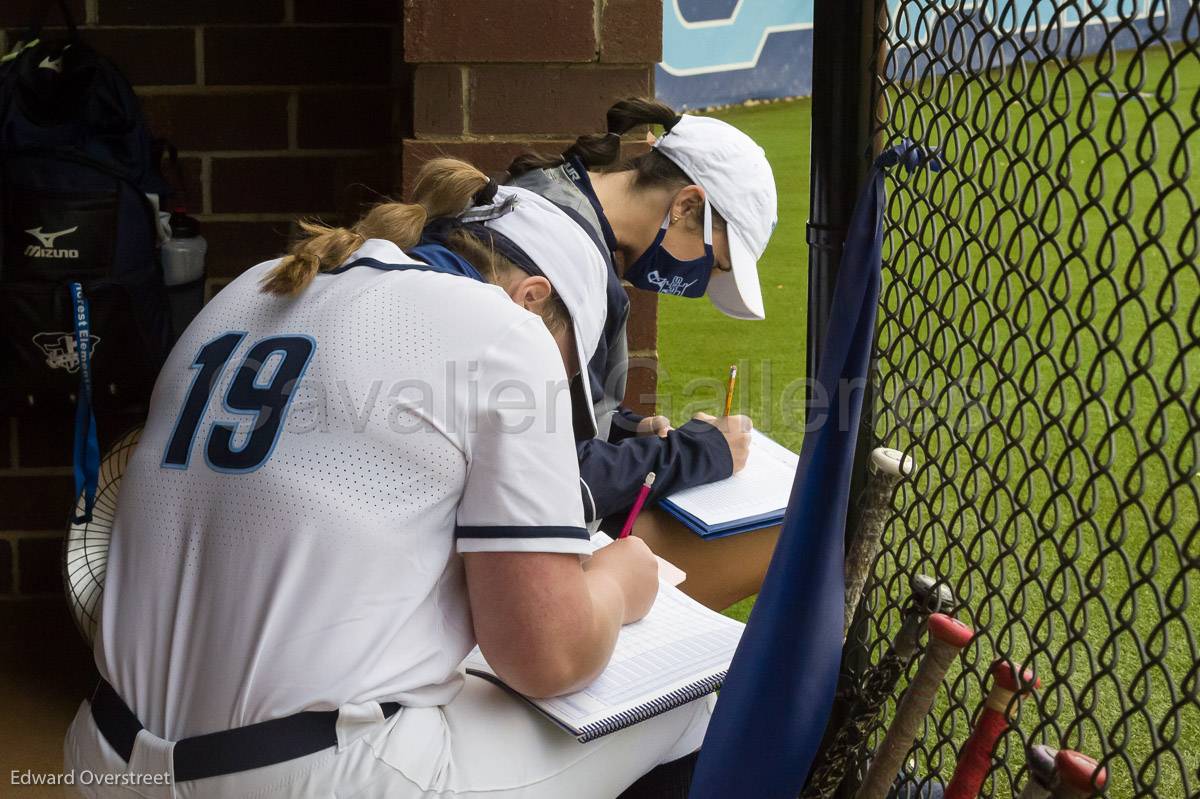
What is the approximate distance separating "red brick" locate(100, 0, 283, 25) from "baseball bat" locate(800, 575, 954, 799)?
2.22 m

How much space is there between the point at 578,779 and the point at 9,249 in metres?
1.74

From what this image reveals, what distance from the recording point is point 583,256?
1672 millimetres

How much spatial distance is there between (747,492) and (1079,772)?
1.19m

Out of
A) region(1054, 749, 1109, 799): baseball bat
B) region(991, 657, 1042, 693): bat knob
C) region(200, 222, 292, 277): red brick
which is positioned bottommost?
region(1054, 749, 1109, 799): baseball bat

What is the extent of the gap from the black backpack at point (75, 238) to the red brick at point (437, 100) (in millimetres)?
641

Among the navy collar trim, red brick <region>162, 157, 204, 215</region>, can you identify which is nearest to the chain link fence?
the navy collar trim

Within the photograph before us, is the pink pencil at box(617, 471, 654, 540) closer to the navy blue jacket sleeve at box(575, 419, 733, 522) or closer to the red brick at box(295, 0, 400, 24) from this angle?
the navy blue jacket sleeve at box(575, 419, 733, 522)

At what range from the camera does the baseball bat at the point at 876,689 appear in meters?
1.08

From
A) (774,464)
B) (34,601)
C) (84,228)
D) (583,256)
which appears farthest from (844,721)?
(34,601)

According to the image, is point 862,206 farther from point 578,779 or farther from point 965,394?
point 578,779

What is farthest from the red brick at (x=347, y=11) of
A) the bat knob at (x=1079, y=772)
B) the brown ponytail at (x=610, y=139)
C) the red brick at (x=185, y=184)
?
the bat knob at (x=1079, y=772)

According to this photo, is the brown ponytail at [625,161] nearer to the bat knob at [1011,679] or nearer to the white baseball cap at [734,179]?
the white baseball cap at [734,179]

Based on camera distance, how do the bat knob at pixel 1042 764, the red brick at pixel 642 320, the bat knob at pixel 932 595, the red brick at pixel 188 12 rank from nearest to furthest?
the bat knob at pixel 1042 764 → the bat knob at pixel 932 595 → the red brick at pixel 642 320 → the red brick at pixel 188 12

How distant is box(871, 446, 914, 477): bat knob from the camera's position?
1.09 meters
